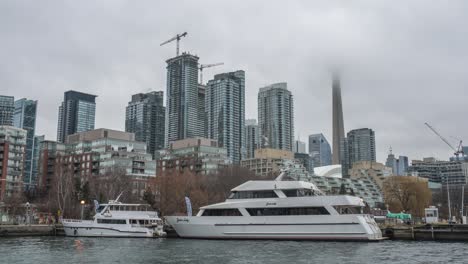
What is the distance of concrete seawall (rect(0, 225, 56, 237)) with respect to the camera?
197 ft

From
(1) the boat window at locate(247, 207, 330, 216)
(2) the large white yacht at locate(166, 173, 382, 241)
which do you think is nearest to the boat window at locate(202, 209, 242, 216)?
(2) the large white yacht at locate(166, 173, 382, 241)

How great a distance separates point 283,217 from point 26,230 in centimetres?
3343

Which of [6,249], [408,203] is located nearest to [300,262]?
[6,249]

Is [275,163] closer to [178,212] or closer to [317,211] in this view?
[178,212]

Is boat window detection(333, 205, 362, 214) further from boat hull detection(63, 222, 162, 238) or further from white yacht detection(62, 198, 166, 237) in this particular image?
boat hull detection(63, 222, 162, 238)

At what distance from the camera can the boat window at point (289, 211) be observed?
50.7 meters

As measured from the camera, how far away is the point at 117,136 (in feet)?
446

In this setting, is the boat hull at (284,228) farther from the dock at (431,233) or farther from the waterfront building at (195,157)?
the waterfront building at (195,157)

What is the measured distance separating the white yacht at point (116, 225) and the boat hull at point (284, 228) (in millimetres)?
5819

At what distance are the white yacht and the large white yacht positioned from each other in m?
5.64

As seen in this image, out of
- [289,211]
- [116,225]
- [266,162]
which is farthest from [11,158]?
[289,211]

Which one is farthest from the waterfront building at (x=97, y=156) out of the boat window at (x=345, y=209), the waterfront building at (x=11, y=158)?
the boat window at (x=345, y=209)

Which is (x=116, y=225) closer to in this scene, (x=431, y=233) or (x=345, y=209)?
(x=345, y=209)

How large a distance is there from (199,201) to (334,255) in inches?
1729
